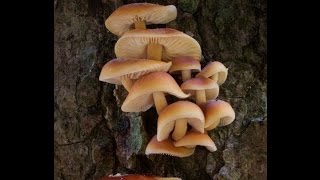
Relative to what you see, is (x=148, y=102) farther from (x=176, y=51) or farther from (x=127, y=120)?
(x=176, y=51)

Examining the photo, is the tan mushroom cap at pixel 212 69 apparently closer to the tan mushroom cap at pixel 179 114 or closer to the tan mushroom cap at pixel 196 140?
the tan mushroom cap at pixel 179 114

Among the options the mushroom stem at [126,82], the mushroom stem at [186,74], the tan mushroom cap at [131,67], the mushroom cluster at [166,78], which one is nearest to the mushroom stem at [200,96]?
the mushroom cluster at [166,78]

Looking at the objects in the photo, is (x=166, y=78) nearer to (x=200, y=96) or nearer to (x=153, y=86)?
(x=153, y=86)

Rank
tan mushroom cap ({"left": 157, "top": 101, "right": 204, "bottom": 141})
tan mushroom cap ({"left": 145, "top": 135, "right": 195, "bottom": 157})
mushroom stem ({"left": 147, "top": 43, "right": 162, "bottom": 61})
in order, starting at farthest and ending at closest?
mushroom stem ({"left": 147, "top": 43, "right": 162, "bottom": 61}), tan mushroom cap ({"left": 145, "top": 135, "right": 195, "bottom": 157}), tan mushroom cap ({"left": 157, "top": 101, "right": 204, "bottom": 141})

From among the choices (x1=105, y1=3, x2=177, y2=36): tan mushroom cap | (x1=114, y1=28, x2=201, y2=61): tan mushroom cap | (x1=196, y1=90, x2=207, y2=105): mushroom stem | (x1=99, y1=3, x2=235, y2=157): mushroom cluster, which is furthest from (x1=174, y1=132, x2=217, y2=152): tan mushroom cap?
(x1=105, y1=3, x2=177, y2=36): tan mushroom cap

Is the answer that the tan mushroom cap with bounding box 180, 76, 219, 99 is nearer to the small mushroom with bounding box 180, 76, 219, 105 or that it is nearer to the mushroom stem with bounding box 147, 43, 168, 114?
the small mushroom with bounding box 180, 76, 219, 105

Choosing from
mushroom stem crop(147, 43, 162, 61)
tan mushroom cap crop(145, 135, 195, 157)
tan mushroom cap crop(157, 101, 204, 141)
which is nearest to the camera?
tan mushroom cap crop(157, 101, 204, 141)

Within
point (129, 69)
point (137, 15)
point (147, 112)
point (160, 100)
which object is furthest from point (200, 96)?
point (137, 15)
